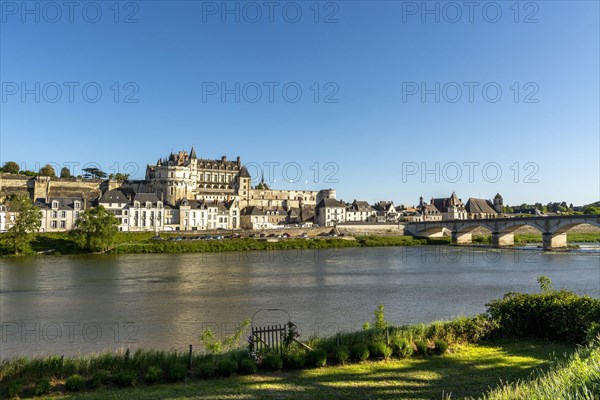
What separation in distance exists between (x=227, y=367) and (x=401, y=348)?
363 cm

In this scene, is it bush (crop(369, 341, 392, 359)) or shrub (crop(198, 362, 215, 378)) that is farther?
bush (crop(369, 341, 392, 359))

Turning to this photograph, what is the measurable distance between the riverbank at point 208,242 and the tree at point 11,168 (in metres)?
37.7

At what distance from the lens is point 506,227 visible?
183ft

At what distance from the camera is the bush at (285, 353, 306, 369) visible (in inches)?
351

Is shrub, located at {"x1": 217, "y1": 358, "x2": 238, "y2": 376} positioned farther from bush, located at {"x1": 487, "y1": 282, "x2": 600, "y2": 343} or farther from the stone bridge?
the stone bridge

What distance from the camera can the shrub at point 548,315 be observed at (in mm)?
10141

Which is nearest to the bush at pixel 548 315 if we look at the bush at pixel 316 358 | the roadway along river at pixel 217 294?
the roadway along river at pixel 217 294

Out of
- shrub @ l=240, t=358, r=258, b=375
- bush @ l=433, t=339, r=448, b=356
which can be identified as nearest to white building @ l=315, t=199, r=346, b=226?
bush @ l=433, t=339, r=448, b=356

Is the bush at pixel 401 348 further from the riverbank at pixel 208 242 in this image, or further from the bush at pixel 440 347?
the riverbank at pixel 208 242

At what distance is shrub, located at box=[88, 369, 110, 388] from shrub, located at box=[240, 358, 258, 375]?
96.1 inches

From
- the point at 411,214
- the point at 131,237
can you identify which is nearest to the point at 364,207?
the point at 411,214

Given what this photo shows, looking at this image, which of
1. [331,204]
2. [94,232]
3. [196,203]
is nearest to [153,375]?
[94,232]

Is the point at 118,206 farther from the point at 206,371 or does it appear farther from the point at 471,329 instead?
the point at 471,329

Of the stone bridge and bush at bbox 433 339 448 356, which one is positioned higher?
the stone bridge
